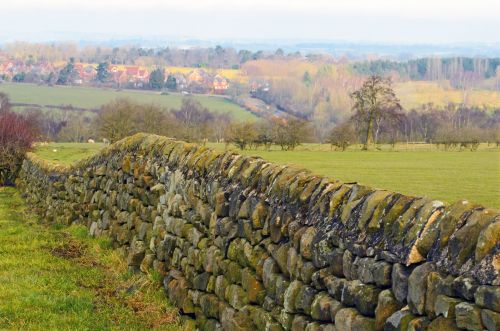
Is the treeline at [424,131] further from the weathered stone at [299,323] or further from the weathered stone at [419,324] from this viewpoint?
the weathered stone at [419,324]

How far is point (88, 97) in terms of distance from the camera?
17425 centimetres

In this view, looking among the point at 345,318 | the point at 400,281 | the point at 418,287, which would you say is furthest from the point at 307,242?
the point at 418,287

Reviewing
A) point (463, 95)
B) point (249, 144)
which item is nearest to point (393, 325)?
point (249, 144)

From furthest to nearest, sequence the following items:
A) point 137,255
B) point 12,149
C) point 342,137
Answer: point 342,137
point 12,149
point 137,255

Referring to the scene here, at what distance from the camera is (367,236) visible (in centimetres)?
534

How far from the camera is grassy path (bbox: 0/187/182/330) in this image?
8469mm

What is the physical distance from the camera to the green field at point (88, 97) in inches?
6117

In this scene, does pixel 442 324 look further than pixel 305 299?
No

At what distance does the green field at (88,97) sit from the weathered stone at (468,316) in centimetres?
13745

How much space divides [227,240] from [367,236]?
2.98 metres

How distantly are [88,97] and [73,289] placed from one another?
168723 mm

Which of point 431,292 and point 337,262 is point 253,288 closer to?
point 337,262

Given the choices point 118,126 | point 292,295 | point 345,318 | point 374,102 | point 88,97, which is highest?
point 345,318

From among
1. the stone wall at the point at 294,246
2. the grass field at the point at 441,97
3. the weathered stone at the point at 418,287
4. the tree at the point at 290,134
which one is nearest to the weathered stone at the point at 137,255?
the stone wall at the point at 294,246
